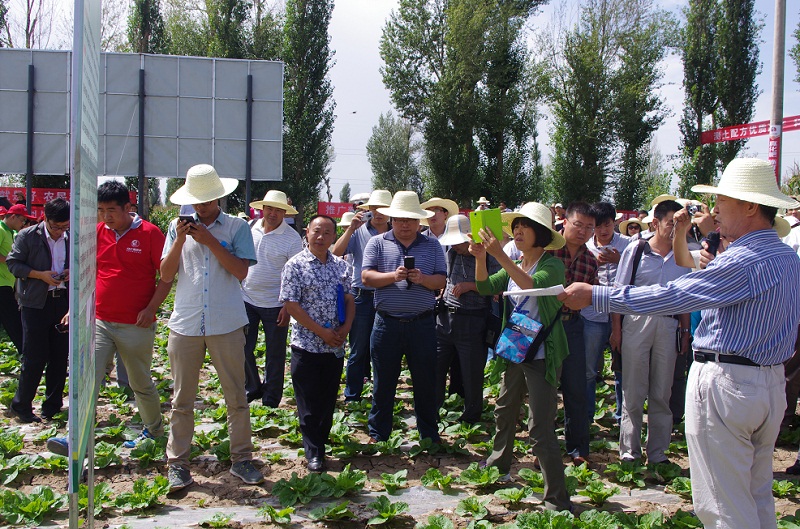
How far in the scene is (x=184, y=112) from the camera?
12047 millimetres

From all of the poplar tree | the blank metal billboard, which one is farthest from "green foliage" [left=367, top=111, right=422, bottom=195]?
the blank metal billboard

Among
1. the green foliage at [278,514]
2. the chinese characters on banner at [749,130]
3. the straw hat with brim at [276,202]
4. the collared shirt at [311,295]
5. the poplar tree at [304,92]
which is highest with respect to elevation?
the poplar tree at [304,92]

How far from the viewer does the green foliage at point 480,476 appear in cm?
447

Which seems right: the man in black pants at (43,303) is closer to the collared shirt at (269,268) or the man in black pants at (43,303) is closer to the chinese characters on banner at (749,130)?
the collared shirt at (269,268)

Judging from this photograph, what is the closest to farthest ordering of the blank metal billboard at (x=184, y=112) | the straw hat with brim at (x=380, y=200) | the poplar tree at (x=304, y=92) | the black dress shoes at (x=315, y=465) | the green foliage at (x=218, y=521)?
the green foliage at (x=218, y=521), the black dress shoes at (x=315, y=465), the straw hat with brim at (x=380, y=200), the blank metal billboard at (x=184, y=112), the poplar tree at (x=304, y=92)

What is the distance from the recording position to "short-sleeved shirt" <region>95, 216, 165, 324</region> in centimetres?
491

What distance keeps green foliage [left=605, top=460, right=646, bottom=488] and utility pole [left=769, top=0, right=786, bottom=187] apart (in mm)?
6759

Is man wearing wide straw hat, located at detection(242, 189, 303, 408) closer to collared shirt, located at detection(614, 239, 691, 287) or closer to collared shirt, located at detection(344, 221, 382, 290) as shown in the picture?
collared shirt, located at detection(344, 221, 382, 290)

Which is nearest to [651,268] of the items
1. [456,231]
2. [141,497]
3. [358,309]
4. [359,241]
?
[456,231]

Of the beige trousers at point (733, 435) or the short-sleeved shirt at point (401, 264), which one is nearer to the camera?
the beige trousers at point (733, 435)

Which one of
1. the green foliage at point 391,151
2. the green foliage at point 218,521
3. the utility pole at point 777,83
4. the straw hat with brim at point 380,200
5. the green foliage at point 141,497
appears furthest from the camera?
the green foliage at point 391,151

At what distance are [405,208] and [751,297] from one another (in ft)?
10.1

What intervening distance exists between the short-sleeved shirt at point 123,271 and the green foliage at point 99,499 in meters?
1.24

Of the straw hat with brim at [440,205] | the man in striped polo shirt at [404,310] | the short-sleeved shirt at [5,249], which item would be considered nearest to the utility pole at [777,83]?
the straw hat with brim at [440,205]
